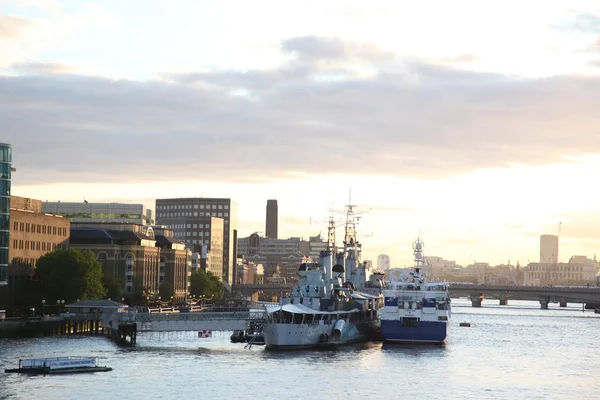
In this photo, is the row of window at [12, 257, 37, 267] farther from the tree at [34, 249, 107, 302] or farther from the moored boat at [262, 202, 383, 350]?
the moored boat at [262, 202, 383, 350]

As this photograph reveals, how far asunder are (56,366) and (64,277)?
75.8 metres

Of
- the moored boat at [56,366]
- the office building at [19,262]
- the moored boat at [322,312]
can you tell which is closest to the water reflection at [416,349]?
the moored boat at [322,312]

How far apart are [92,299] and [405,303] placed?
51027mm

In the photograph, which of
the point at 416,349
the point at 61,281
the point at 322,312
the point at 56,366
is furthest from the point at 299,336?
the point at 61,281

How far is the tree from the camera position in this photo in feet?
618

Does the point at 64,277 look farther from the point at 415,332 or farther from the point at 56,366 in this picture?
the point at 56,366

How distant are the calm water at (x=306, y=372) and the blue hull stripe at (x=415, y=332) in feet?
6.37

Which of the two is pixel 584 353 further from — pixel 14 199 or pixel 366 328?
pixel 14 199

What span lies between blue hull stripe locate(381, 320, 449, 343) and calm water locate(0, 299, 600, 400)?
6.37 ft

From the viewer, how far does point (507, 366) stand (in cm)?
13675

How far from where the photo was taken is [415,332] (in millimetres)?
163250

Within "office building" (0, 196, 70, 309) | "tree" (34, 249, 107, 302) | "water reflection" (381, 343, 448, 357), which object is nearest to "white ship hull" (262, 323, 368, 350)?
"water reflection" (381, 343, 448, 357)

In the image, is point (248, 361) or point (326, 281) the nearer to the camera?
point (248, 361)

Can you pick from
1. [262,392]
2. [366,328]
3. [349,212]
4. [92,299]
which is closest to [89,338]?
[92,299]
